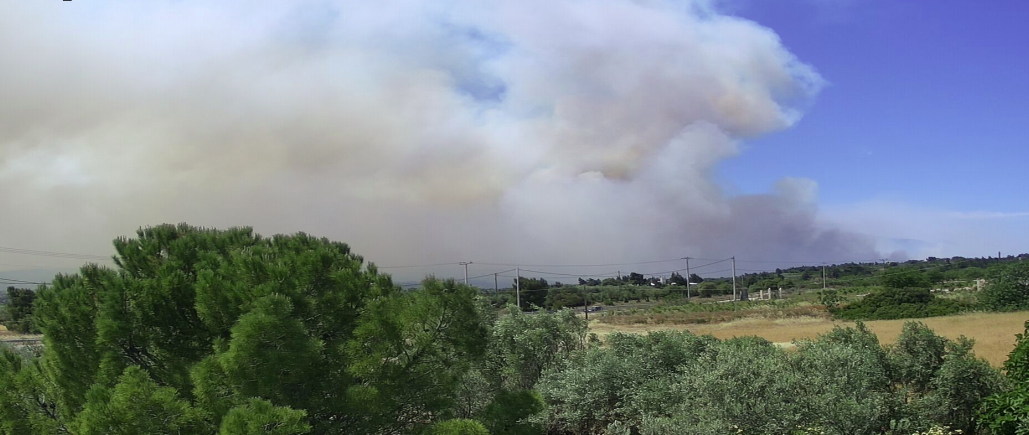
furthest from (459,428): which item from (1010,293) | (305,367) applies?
(1010,293)

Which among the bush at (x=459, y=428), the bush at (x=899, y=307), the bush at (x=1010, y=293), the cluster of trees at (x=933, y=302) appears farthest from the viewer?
the bush at (x=899, y=307)

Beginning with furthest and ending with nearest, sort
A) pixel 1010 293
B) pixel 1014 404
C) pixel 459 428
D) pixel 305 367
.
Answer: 1. pixel 1010 293
2. pixel 1014 404
3. pixel 459 428
4. pixel 305 367

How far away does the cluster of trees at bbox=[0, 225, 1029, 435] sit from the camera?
795 cm

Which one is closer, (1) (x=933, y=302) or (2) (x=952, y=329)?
(2) (x=952, y=329)

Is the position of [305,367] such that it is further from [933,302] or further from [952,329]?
[933,302]

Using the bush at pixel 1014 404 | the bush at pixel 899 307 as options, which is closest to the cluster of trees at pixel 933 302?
the bush at pixel 899 307

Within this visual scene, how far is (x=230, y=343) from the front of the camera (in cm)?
783

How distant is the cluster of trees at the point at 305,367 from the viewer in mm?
7953

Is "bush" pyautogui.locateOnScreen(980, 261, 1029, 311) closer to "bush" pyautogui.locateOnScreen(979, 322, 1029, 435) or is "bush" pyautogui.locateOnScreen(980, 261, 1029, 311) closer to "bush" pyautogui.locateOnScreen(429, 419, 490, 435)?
"bush" pyautogui.locateOnScreen(979, 322, 1029, 435)

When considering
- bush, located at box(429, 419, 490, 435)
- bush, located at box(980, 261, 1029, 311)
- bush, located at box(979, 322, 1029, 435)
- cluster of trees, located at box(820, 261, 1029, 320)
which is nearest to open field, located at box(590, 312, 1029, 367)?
cluster of trees, located at box(820, 261, 1029, 320)

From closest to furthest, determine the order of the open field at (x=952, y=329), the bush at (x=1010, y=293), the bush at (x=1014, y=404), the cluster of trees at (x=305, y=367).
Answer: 1. the cluster of trees at (x=305, y=367)
2. the bush at (x=1014, y=404)
3. the open field at (x=952, y=329)
4. the bush at (x=1010, y=293)

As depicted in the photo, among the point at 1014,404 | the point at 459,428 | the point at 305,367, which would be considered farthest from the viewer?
the point at 1014,404

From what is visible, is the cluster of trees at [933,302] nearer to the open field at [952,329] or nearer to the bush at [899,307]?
the bush at [899,307]

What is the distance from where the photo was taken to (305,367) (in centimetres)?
833
